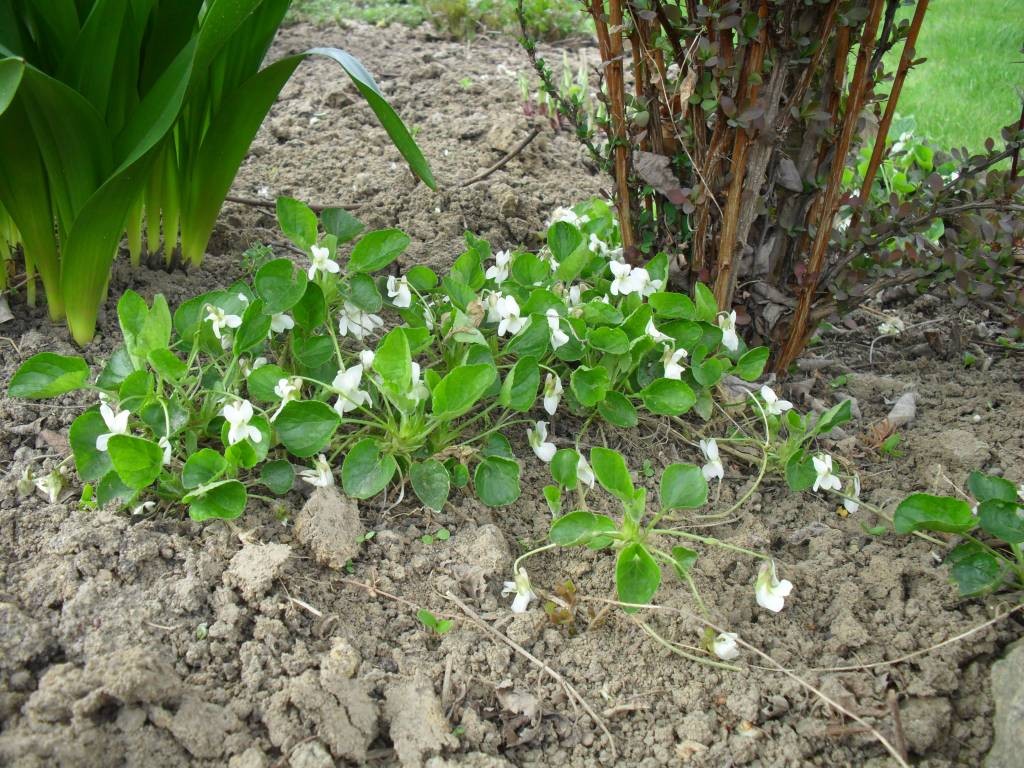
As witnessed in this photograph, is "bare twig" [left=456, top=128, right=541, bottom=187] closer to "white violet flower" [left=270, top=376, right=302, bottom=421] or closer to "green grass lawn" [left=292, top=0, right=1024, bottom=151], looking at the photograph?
"green grass lawn" [left=292, top=0, right=1024, bottom=151]

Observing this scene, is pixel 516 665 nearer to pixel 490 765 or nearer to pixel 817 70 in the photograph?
pixel 490 765

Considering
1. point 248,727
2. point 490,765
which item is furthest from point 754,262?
point 248,727

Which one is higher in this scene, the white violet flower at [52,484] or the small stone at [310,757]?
A: the white violet flower at [52,484]

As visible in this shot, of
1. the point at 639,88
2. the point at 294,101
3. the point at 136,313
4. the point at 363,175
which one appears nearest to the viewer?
the point at 136,313

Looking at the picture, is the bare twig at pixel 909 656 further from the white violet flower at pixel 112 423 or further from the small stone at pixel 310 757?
the white violet flower at pixel 112 423

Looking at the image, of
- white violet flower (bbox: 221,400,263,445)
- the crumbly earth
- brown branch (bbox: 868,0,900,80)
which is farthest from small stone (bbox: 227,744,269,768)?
brown branch (bbox: 868,0,900,80)

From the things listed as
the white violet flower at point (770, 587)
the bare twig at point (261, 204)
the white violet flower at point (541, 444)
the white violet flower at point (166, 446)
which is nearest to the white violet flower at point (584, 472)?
the white violet flower at point (541, 444)
